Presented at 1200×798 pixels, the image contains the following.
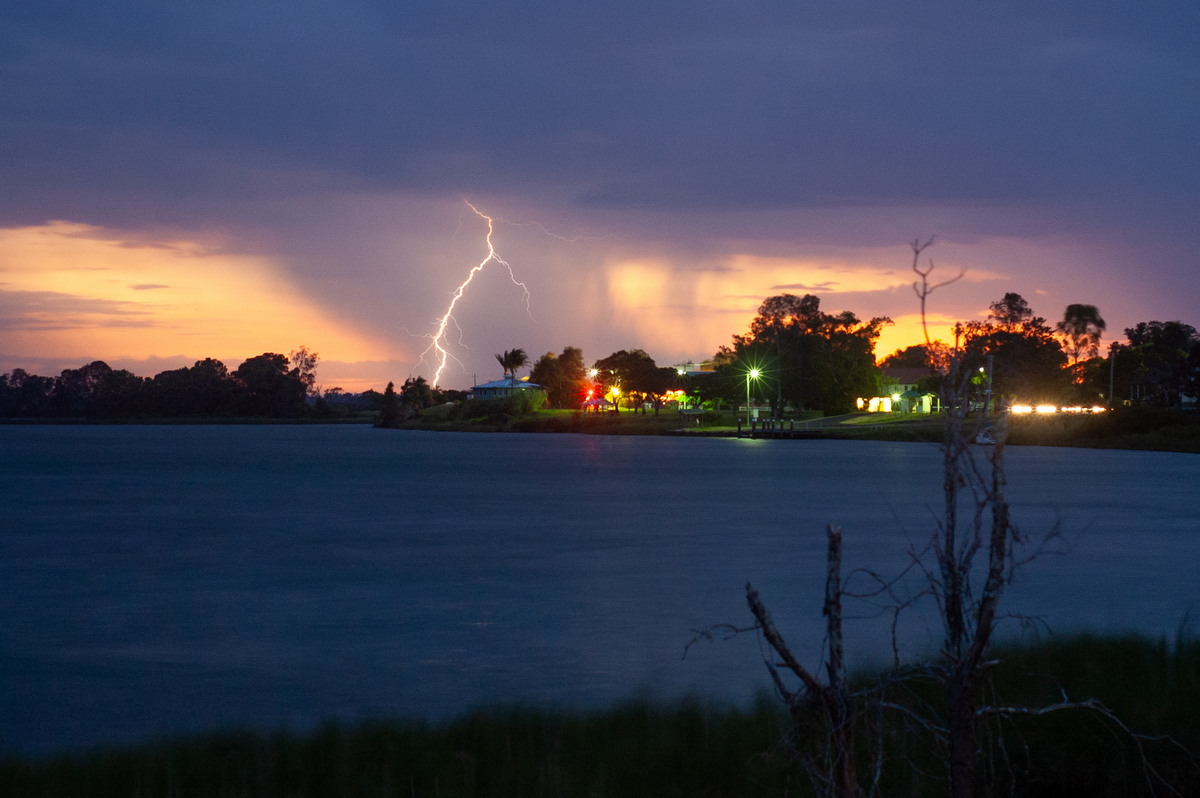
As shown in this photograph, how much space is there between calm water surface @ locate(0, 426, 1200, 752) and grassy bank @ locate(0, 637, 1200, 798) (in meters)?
1.90

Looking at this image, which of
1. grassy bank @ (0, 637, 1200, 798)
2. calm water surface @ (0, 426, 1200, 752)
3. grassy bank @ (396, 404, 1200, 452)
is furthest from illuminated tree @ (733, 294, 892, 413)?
grassy bank @ (0, 637, 1200, 798)

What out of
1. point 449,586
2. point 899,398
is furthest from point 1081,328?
point 449,586

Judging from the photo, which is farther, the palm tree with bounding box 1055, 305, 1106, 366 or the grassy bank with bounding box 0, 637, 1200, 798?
the palm tree with bounding box 1055, 305, 1106, 366

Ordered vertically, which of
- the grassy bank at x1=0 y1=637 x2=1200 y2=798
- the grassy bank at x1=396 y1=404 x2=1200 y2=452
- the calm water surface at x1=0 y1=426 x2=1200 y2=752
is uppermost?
the grassy bank at x1=396 y1=404 x2=1200 y2=452

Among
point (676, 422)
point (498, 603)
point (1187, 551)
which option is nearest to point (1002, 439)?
point (498, 603)

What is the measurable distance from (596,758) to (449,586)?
15.3 m

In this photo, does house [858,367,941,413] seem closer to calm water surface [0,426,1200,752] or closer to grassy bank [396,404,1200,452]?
grassy bank [396,404,1200,452]

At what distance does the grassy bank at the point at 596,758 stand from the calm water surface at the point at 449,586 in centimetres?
190

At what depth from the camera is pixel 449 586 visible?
23828mm

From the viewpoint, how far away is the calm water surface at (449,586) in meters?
13.8

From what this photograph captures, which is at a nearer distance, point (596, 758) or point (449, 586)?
point (596, 758)

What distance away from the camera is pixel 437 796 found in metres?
8.07

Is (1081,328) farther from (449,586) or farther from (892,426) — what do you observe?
(449,586)

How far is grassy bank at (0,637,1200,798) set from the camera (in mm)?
8250
